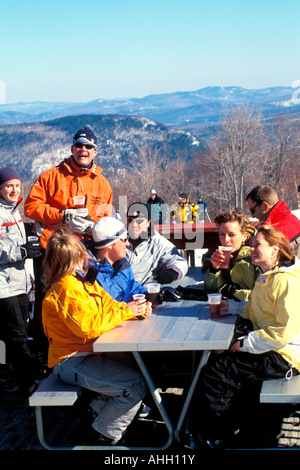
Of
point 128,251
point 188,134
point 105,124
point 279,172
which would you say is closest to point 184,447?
point 128,251

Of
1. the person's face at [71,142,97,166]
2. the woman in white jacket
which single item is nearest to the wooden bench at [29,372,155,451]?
the woman in white jacket

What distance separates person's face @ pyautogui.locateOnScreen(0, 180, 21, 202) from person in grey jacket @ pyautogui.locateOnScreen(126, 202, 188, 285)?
0.99 metres

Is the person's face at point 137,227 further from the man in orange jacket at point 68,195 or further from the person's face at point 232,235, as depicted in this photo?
the person's face at point 232,235

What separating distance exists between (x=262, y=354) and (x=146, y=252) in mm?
1734

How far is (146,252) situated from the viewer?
178 inches

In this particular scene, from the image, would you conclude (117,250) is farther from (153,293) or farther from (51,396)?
(51,396)

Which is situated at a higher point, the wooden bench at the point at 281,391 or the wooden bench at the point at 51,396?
the wooden bench at the point at 281,391

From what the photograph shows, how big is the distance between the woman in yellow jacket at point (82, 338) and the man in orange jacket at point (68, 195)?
1.31 m

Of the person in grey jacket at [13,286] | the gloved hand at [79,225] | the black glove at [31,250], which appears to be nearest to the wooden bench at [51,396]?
the person in grey jacket at [13,286]

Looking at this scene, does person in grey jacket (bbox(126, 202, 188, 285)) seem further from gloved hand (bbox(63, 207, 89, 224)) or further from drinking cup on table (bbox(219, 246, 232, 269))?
drinking cup on table (bbox(219, 246, 232, 269))

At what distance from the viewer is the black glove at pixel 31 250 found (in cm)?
414

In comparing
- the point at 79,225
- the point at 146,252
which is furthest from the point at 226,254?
the point at 79,225

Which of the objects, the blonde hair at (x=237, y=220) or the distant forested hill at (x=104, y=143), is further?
the distant forested hill at (x=104, y=143)
